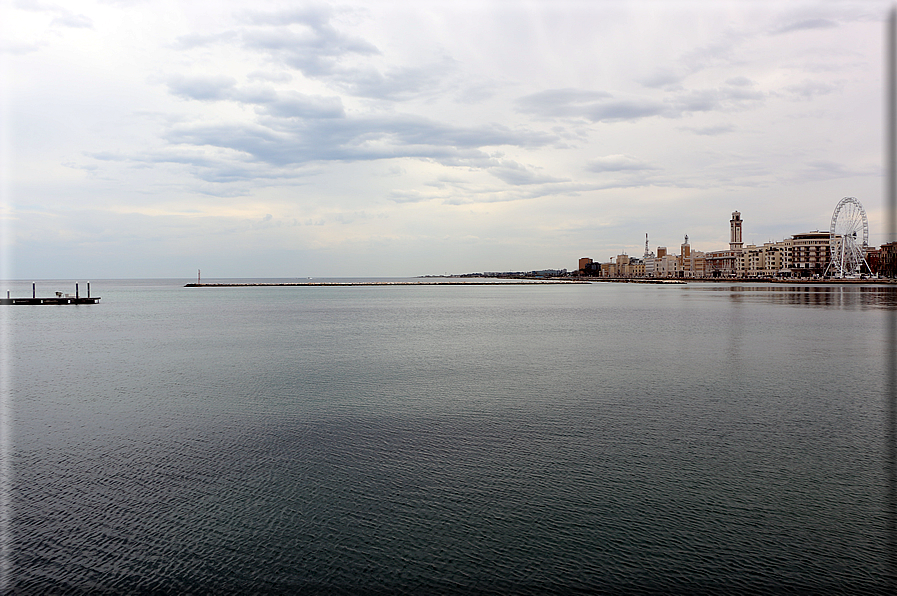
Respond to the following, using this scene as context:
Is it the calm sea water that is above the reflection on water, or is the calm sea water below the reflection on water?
below

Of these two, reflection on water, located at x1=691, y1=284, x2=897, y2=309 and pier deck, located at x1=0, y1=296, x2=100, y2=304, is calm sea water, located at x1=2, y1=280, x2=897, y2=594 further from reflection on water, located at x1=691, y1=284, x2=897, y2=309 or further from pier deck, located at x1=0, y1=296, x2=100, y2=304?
pier deck, located at x1=0, y1=296, x2=100, y2=304

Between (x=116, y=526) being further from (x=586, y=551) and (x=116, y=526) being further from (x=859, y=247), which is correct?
(x=859, y=247)

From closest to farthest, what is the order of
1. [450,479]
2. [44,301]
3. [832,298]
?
1. [450,479]
2. [44,301]
3. [832,298]

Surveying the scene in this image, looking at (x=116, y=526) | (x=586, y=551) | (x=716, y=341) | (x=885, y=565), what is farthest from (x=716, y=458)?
(x=716, y=341)

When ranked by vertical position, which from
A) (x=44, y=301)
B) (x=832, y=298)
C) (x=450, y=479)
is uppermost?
(x=44, y=301)

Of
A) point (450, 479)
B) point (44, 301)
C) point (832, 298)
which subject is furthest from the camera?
point (832, 298)

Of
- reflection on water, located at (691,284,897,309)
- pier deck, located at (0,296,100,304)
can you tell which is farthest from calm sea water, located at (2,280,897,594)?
pier deck, located at (0,296,100,304)

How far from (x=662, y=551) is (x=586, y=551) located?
1.38m

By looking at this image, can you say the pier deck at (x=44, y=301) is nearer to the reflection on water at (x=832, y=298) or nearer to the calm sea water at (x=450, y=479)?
the calm sea water at (x=450, y=479)

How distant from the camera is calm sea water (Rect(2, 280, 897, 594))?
9.45 m

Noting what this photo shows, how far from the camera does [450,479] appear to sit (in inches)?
519

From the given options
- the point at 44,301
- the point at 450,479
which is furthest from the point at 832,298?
the point at 44,301

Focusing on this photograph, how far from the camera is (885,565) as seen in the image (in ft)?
31.3

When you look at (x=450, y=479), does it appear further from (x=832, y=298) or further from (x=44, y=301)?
(x=832, y=298)
